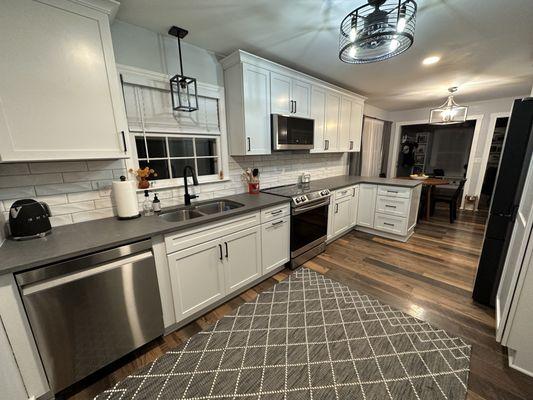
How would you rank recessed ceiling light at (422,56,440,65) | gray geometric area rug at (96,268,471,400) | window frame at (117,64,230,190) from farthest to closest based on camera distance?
recessed ceiling light at (422,56,440,65)
window frame at (117,64,230,190)
gray geometric area rug at (96,268,471,400)

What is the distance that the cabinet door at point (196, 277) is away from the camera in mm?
1679

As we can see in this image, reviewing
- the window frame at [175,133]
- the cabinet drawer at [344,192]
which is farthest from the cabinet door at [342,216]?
the window frame at [175,133]

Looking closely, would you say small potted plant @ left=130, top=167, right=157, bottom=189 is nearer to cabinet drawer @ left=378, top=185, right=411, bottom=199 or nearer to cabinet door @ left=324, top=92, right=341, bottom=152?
cabinet door @ left=324, top=92, right=341, bottom=152

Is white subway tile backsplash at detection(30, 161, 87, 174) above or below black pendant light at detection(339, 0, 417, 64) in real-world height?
below

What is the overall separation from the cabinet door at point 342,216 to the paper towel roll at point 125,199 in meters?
2.57

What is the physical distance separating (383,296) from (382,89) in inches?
135

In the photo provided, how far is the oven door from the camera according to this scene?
2576mm

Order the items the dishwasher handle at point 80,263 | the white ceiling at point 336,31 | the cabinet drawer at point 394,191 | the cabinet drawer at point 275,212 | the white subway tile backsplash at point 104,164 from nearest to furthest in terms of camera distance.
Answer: the dishwasher handle at point 80,263 → the white ceiling at point 336,31 → the white subway tile backsplash at point 104,164 → the cabinet drawer at point 275,212 → the cabinet drawer at point 394,191

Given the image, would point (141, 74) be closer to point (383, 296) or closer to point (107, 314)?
point (107, 314)

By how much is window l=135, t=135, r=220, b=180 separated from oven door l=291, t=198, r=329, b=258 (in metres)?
1.13

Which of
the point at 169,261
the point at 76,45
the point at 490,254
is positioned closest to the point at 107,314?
the point at 169,261

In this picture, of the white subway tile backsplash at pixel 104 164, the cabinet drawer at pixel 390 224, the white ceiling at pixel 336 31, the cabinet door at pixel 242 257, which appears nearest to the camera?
the white ceiling at pixel 336 31

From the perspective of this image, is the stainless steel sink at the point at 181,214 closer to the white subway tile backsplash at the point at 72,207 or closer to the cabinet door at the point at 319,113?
the white subway tile backsplash at the point at 72,207

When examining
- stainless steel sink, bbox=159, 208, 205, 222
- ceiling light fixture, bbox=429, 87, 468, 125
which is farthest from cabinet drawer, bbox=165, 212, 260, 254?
ceiling light fixture, bbox=429, 87, 468, 125
